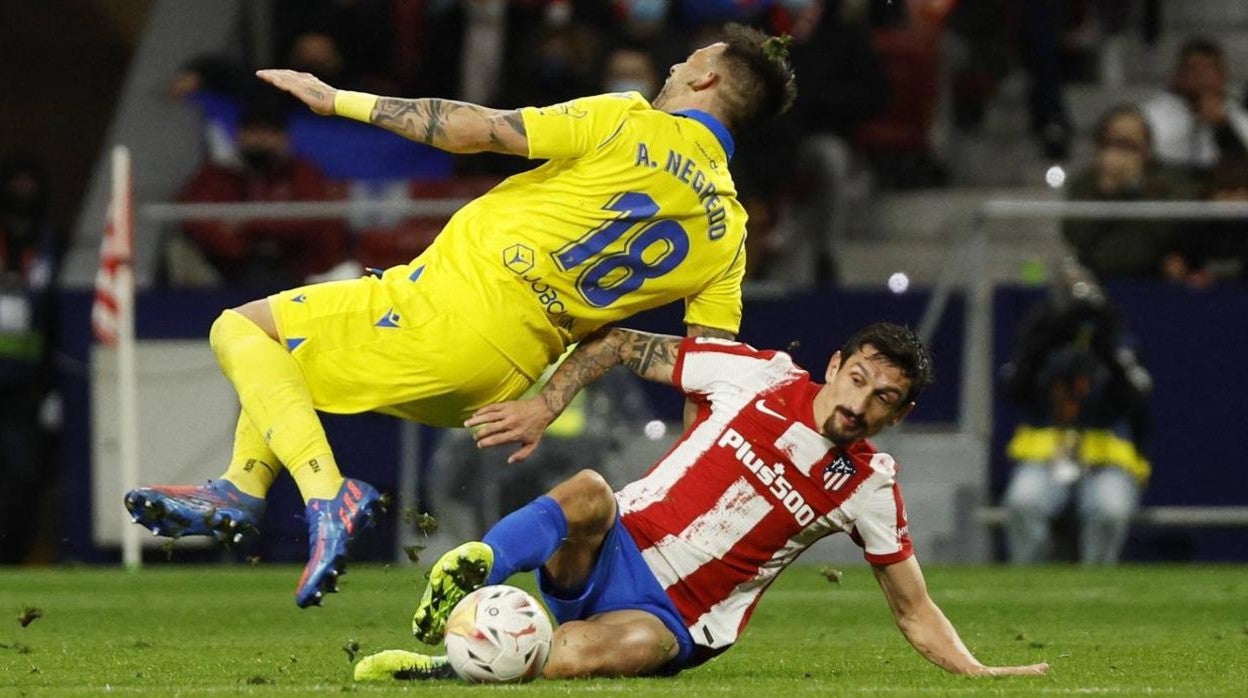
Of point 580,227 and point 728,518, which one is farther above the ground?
point 580,227

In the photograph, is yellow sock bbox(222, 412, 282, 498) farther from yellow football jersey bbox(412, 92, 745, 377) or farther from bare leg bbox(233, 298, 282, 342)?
yellow football jersey bbox(412, 92, 745, 377)

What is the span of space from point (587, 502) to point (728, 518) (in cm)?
45

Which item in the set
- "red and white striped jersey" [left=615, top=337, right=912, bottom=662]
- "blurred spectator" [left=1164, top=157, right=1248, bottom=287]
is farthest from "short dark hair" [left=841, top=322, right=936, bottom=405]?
"blurred spectator" [left=1164, top=157, right=1248, bottom=287]

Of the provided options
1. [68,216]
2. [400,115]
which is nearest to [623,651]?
[400,115]

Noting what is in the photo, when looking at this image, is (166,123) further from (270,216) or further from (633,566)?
(633,566)

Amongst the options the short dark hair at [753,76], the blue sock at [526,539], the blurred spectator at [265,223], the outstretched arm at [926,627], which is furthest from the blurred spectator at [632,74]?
the blue sock at [526,539]

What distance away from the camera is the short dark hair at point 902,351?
7.36m

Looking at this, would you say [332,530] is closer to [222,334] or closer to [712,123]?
[222,334]

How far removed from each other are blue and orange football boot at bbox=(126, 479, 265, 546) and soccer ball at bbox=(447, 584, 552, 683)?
0.72 m

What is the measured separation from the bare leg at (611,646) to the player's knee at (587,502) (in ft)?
0.94

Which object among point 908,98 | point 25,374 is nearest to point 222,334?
point 25,374

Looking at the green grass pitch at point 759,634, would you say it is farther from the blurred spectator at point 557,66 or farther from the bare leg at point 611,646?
the blurred spectator at point 557,66

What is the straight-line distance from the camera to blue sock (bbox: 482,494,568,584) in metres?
7.08

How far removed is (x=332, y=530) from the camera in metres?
7.11
